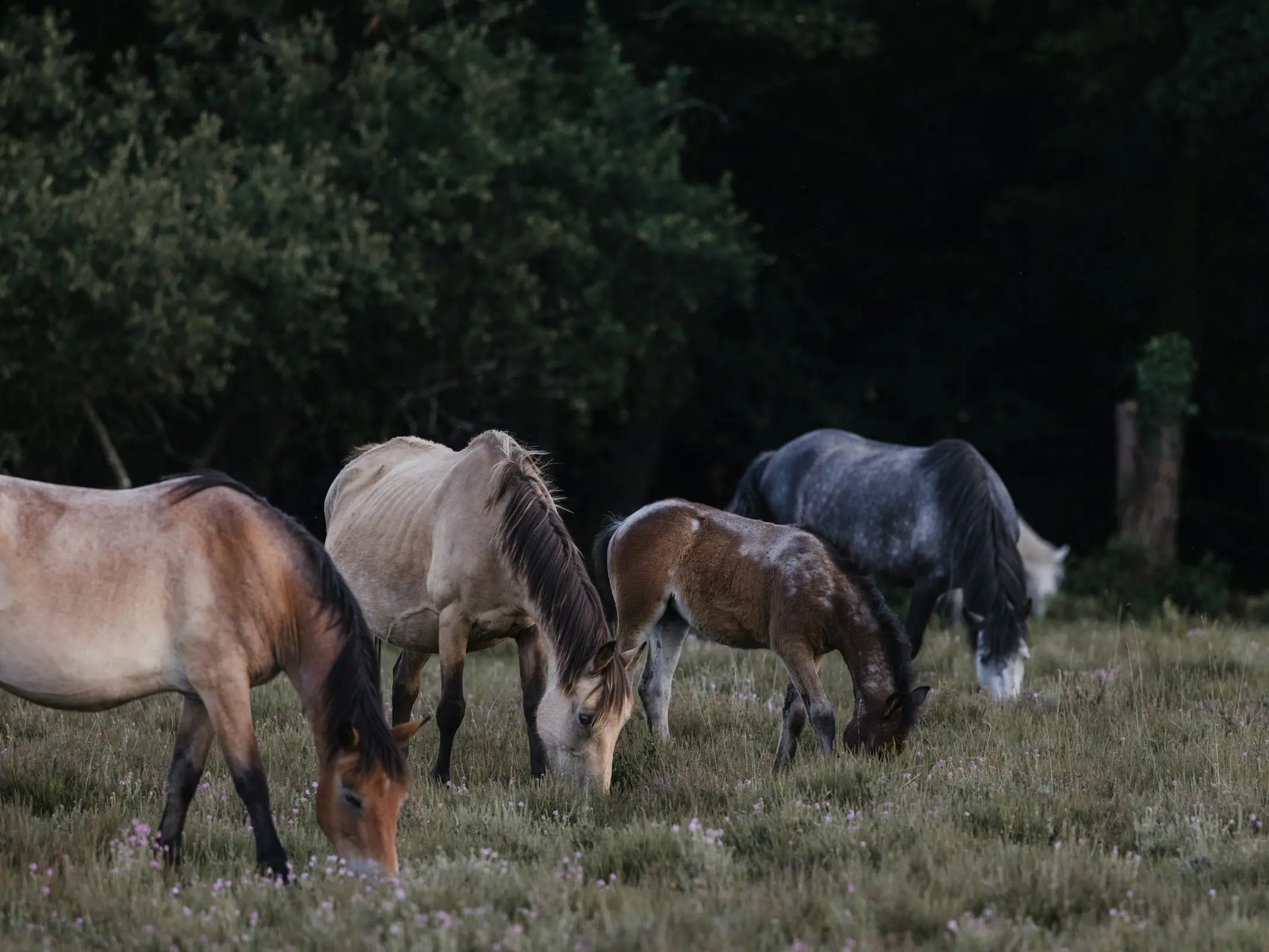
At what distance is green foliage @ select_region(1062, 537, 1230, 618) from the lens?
16844mm

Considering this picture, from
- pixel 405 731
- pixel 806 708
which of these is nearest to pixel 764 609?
pixel 806 708

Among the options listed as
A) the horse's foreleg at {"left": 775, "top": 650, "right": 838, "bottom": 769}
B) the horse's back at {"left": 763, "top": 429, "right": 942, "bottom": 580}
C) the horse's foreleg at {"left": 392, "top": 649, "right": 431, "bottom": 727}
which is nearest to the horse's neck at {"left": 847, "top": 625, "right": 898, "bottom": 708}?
the horse's foreleg at {"left": 775, "top": 650, "right": 838, "bottom": 769}

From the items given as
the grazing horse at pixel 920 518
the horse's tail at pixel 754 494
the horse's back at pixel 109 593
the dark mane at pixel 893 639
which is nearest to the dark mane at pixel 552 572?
the dark mane at pixel 893 639

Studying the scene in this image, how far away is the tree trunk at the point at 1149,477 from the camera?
63.0 ft

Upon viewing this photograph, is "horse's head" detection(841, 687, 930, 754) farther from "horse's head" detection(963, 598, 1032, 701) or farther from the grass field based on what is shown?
"horse's head" detection(963, 598, 1032, 701)

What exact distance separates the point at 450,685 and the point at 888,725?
212 cm

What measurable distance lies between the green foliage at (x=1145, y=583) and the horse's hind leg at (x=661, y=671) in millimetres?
8479

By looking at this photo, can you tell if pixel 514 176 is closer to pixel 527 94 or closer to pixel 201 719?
pixel 527 94

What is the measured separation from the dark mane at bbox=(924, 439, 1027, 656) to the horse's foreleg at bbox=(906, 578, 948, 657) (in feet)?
0.64

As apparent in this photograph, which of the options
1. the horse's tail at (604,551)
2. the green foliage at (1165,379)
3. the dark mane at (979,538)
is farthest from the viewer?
the green foliage at (1165,379)

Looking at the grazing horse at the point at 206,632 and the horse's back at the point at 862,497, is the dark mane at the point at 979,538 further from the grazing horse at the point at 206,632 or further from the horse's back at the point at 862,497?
the grazing horse at the point at 206,632

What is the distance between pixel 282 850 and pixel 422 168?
A: 47.2 ft

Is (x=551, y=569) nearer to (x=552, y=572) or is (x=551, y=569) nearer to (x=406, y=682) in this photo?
(x=552, y=572)

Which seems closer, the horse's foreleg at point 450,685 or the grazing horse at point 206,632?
the grazing horse at point 206,632
